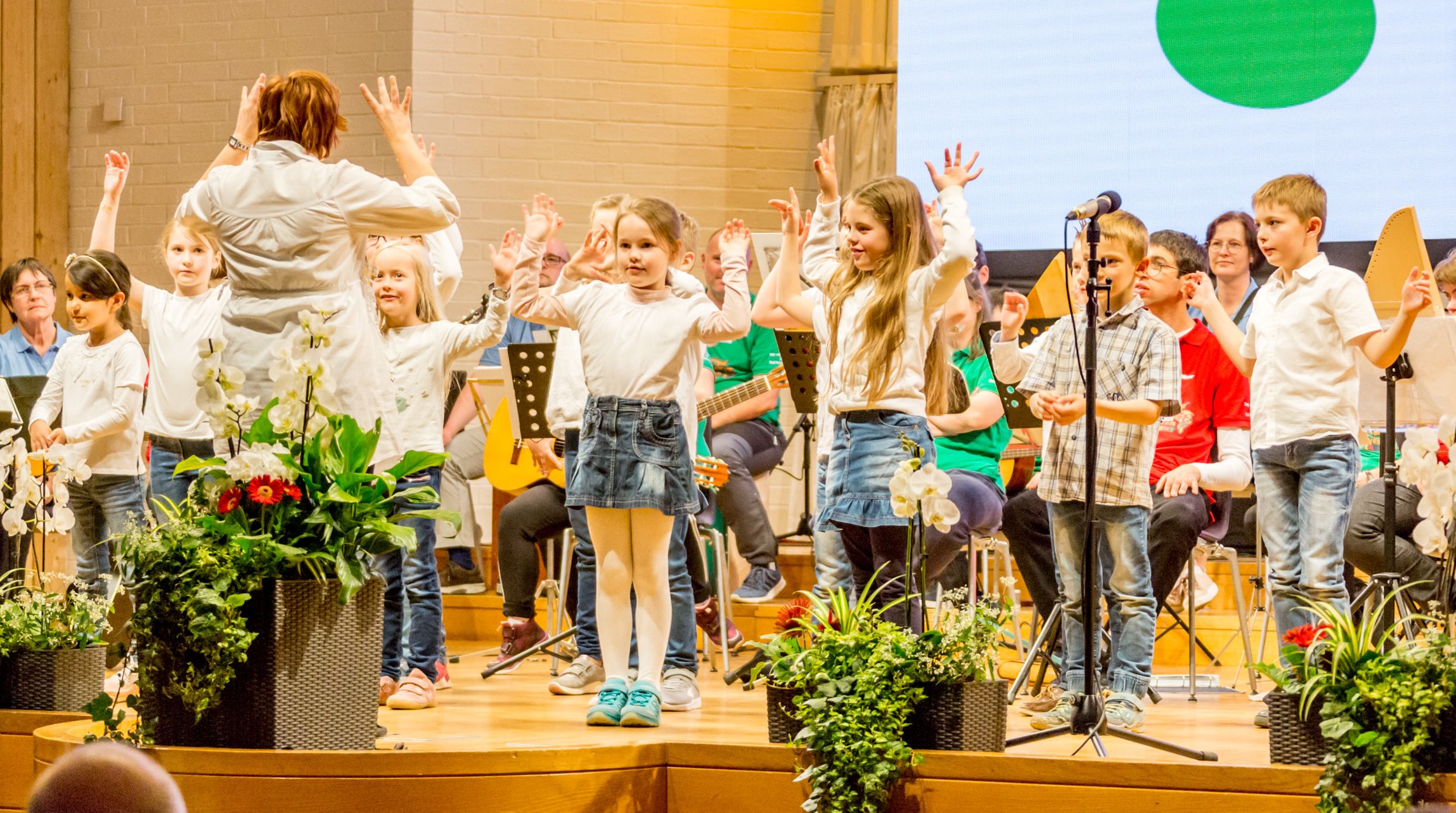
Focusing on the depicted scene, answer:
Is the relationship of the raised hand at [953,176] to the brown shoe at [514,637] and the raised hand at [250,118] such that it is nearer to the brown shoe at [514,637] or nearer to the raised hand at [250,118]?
the raised hand at [250,118]

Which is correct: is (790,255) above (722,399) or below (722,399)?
above

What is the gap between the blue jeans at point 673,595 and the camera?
4117 mm

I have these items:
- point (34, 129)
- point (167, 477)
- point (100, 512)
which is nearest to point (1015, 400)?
point (167, 477)

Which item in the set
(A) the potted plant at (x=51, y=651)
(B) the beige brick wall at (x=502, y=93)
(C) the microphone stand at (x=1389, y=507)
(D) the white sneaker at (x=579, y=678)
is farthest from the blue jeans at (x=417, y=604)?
(B) the beige brick wall at (x=502, y=93)

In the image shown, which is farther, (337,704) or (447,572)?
(447,572)

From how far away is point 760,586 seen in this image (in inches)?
223

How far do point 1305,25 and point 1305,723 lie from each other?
4.03 meters

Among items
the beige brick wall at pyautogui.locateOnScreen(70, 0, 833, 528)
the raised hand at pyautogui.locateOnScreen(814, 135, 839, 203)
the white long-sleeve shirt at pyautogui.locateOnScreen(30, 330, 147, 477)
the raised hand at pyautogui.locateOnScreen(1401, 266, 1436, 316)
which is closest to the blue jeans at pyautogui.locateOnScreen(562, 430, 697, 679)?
the raised hand at pyautogui.locateOnScreen(814, 135, 839, 203)

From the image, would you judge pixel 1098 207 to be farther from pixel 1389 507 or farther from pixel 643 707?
pixel 643 707

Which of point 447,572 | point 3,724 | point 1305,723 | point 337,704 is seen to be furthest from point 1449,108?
point 3,724

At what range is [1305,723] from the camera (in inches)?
121

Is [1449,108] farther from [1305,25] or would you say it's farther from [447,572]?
[447,572]

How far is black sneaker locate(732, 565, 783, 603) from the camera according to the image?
560cm

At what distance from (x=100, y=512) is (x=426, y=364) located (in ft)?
5.05
